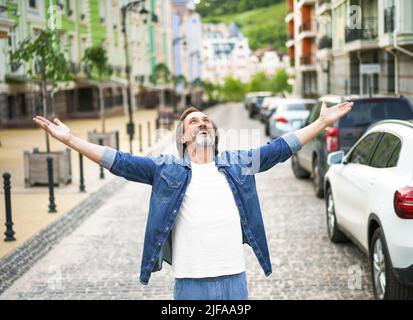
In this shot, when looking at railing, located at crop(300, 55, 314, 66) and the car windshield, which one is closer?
the car windshield

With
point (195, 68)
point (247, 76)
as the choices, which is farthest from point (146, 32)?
point (247, 76)

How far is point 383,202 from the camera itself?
600 centimetres

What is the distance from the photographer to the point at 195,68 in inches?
4109

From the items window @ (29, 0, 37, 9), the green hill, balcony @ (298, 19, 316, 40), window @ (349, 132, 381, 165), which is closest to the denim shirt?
window @ (349, 132, 381, 165)

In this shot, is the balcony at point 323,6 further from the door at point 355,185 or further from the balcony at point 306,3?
the door at point 355,185

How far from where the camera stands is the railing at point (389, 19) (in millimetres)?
23734

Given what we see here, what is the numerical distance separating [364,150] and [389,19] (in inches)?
700

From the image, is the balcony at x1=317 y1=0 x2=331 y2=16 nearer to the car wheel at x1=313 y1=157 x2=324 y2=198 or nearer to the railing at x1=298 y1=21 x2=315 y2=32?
the railing at x1=298 y1=21 x2=315 y2=32

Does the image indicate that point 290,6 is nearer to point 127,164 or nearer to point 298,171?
point 298,171

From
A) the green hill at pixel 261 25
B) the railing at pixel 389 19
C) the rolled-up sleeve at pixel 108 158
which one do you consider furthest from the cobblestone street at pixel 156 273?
the green hill at pixel 261 25


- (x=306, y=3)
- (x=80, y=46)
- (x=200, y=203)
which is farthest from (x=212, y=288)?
(x=306, y=3)

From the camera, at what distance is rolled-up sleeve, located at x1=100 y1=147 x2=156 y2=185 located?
3.64 meters
